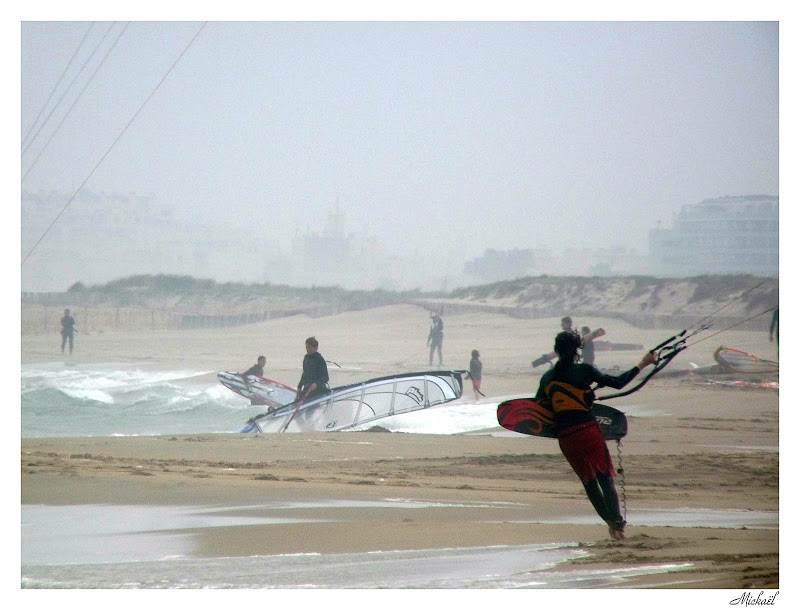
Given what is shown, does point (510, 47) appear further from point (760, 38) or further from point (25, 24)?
point (25, 24)

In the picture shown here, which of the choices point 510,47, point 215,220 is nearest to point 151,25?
point 215,220

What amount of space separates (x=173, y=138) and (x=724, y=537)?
4.62m

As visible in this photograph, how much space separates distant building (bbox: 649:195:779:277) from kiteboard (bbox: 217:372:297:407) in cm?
313

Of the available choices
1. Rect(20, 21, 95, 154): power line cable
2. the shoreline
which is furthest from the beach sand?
Rect(20, 21, 95, 154): power line cable

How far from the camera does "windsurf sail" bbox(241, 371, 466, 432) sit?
22.1 feet

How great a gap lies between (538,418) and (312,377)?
3264mm

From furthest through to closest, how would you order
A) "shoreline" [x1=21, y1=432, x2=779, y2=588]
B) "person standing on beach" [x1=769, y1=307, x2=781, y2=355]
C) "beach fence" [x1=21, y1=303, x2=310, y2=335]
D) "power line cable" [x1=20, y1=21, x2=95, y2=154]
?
"beach fence" [x1=21, y1=303, x2=310, y2=335], "person standing on beach" [x1=769, y1=307, x2=781, y2=355], "power line cable" [x1=20, y1=21, x2=95, y2=154], "shoreline" [x1=21, y1=432, x2=779, y2=588]

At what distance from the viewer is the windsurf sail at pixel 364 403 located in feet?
22.1

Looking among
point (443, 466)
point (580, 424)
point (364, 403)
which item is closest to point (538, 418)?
point (580, 424)

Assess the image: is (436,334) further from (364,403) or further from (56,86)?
(56,86)

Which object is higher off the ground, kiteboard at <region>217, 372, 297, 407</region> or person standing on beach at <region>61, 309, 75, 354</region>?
person standing on beach at <region>61, 309, 75, 354</region>

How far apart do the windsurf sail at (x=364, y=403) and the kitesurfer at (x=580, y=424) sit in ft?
9.94
